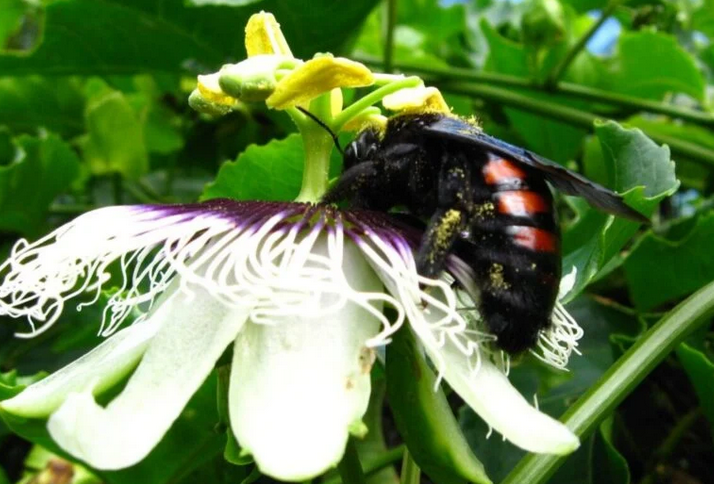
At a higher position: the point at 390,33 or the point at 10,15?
the point at 390,33

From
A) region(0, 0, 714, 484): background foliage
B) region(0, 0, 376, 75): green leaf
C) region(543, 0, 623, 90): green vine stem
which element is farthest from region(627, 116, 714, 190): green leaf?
region(0, 0, 376, 75): green leaf

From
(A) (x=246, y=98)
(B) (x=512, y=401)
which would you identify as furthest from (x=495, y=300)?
(A) (x=246, y=98)

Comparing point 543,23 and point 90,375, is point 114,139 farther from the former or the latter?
point 90,375

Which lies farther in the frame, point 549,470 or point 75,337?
point 75,337

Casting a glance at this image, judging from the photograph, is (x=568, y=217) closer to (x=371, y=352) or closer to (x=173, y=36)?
(x=173, y=36)

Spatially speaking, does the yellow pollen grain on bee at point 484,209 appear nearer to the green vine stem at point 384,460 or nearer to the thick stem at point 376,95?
the thick stem at point 376,95

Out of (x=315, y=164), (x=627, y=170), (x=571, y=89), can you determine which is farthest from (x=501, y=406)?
(x=571, y=89)
